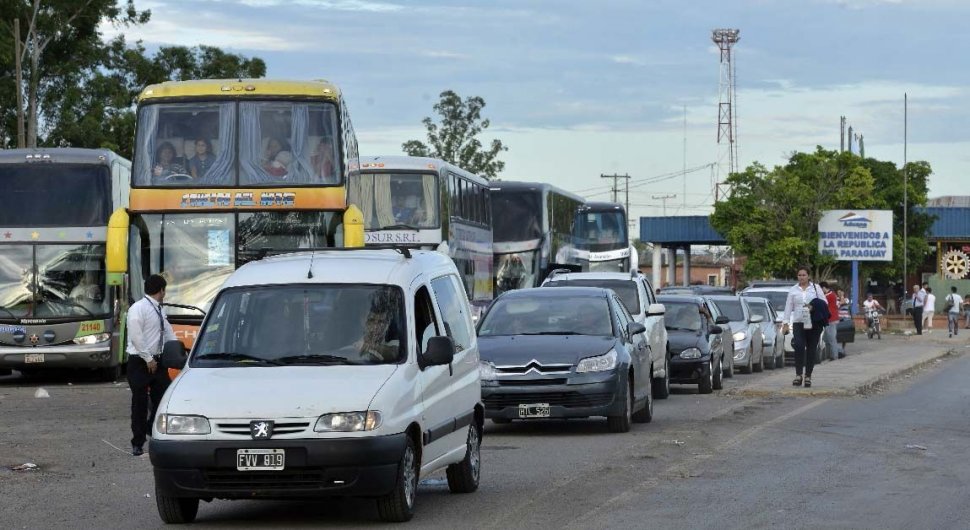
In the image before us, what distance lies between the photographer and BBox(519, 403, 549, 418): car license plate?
16578mm

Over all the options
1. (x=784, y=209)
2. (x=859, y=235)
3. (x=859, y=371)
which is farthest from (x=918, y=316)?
(x=859, y=371)

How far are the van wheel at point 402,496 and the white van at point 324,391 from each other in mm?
11

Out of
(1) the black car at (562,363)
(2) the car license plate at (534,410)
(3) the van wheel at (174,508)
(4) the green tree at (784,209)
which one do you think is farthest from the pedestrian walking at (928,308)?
(3) the van wheel at (174,508)

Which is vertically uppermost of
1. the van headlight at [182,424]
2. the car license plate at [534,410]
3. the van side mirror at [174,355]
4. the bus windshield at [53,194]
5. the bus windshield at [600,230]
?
the bus windshield at [53,194]

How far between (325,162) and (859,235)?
49339 mm

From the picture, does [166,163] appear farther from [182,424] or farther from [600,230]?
[600,230]

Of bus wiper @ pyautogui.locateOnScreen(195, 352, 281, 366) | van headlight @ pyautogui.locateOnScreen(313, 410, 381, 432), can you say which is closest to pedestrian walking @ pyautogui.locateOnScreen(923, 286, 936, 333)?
bus wiper @ pyautogui.locateOnScreen(195, 352, 281, 366)

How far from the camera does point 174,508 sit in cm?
1038

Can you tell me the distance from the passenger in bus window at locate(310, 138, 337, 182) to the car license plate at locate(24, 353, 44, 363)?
8455 mm

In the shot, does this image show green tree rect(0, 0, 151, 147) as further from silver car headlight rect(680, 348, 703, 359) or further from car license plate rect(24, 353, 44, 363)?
→ silver car headlight rect(680, 348, 703, 359)

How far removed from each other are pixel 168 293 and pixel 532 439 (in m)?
6.91

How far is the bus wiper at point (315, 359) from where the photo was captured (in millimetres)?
10641

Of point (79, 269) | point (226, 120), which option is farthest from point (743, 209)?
point (226, 120)

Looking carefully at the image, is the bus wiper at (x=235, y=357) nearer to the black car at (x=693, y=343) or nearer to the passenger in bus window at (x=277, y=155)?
the passenger in bus window at (x=277, y=155)
